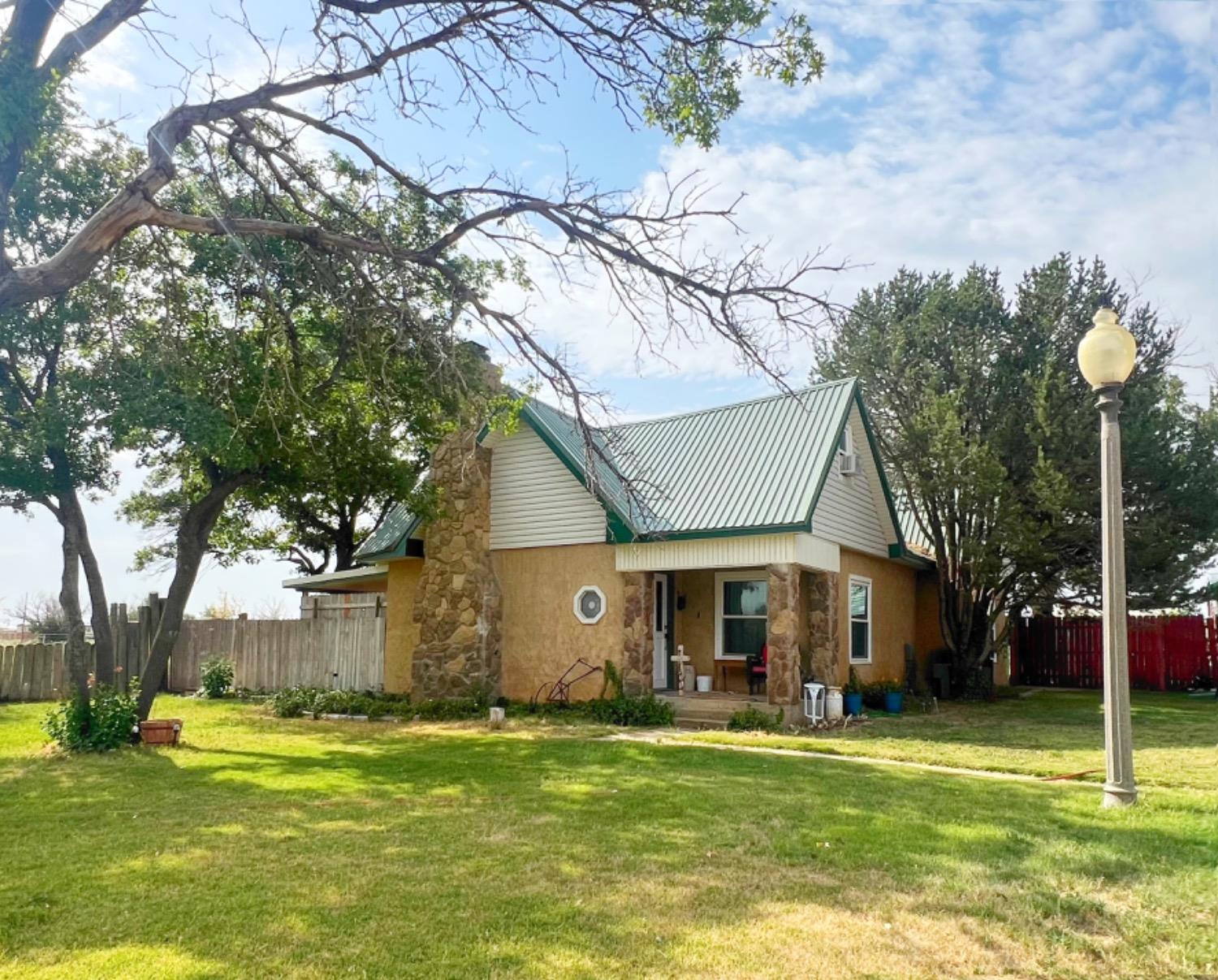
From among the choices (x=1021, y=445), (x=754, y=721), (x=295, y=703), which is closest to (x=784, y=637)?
(x=754, y=721)

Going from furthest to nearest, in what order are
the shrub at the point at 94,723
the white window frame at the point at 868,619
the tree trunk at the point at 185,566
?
the white window frame at the point at 868,619 < the tree trunk at the point at 185,566 < the shrub at the point at 94,723

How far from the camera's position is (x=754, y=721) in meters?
12.8

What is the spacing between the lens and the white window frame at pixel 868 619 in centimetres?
1585

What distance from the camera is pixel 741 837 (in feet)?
19.8

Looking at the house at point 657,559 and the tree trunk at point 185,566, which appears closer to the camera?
the tree trunk at point 185,566

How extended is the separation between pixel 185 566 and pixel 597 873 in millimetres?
8889

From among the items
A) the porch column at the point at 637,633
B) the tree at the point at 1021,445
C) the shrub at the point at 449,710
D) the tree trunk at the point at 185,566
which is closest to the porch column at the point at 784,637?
the porch column at the point at 637,633

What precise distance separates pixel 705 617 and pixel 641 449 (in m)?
3.47

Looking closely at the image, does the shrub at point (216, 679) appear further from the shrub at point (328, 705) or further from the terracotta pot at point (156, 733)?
the terracotta pot at point (156, 733)

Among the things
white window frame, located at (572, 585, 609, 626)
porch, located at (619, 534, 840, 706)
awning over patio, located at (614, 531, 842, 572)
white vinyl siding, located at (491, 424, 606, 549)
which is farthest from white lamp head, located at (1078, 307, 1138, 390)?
white window frame, located at (572, 585, 609, 626)

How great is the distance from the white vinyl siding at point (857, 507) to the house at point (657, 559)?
1.7 inches

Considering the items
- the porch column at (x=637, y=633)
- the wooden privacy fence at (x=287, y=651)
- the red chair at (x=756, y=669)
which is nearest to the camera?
the porch column at (x=637, y=633)

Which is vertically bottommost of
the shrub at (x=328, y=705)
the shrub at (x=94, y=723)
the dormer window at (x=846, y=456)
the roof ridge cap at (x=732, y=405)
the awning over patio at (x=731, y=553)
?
the shrub at (x=328, y=705)

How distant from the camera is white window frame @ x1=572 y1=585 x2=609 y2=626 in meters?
14.9
